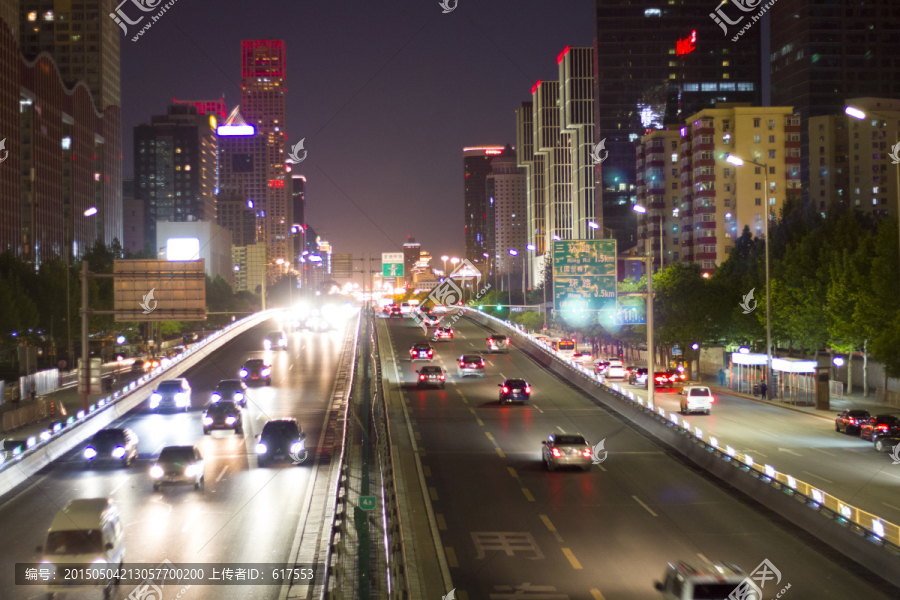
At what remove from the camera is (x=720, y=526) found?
2105 cm

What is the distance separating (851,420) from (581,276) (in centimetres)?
1665

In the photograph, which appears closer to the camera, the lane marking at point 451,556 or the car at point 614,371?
the lane marking at point 451,556

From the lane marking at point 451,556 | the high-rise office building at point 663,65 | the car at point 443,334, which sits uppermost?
the high-rise office building at point 663,65

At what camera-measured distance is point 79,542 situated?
15.4 meters

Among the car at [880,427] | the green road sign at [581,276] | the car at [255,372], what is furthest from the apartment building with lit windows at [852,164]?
the car at [255,372]

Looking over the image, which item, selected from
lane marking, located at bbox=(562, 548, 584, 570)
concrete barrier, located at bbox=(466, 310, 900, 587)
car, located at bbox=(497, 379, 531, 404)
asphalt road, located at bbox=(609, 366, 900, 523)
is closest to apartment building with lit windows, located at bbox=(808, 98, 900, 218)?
asphalt road, located at bbox=(609, 366, 900, 523)

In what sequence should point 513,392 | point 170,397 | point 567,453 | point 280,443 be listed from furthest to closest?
1. point 513,392
2. point 170,397
3. point 280,443
4. point 567,453

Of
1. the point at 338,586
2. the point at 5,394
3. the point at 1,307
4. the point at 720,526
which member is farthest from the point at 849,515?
the point at 1,307

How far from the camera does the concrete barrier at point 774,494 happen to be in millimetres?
17422

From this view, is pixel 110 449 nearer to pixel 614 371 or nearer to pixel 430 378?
pixel 430 378

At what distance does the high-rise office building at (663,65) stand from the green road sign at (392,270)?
306 feet

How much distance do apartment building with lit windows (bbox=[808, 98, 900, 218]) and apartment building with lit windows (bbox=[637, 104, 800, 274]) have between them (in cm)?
4562

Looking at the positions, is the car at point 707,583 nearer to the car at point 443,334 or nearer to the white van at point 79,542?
the white van at point 79,542

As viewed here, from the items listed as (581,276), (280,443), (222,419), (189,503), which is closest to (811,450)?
(581,276)
